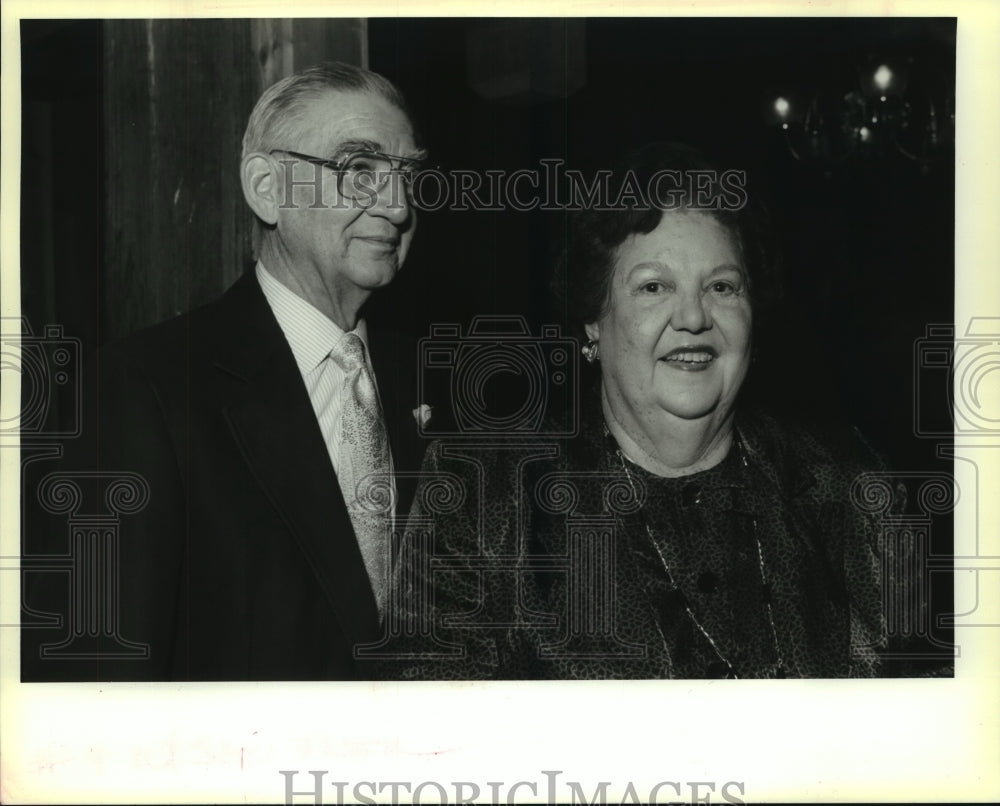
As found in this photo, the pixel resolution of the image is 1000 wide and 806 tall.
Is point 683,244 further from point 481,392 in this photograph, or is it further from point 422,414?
point 422,414

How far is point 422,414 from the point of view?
398cm

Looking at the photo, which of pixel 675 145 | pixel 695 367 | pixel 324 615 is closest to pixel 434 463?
pixel 324 615

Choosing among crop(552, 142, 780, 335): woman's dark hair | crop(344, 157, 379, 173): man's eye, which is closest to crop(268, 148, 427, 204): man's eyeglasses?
crop(344, 157, 379, 173): man's eye

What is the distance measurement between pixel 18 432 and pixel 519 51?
1.88 meters

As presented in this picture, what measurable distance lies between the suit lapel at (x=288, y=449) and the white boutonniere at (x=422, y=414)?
286 mm

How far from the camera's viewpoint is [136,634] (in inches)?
157

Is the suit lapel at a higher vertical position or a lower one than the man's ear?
lower

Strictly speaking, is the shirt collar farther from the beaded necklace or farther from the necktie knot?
the beaded necklace

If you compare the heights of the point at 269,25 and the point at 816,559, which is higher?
the point at 269,25

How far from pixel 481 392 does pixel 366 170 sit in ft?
2.41

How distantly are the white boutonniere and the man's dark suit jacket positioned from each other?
17mm

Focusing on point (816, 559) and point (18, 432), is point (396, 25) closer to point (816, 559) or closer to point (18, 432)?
point (18, 432)

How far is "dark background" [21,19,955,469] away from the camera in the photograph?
393 cm

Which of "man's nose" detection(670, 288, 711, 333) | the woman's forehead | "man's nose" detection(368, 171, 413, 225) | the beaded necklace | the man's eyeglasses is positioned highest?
the man's eyeglasses
